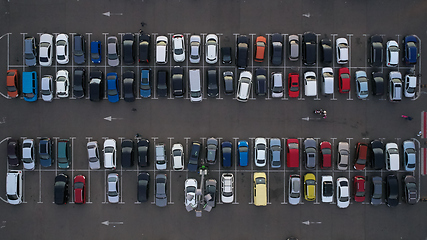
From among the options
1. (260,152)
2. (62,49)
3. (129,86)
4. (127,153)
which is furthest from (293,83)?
(62,49)

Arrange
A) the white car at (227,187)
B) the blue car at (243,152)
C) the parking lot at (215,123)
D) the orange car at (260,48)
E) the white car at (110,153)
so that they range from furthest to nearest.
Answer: the parking lot at (215,123), the white car at (227,187), the white car at (110,153), the blue car at (243,152), the orange car at (260,48)

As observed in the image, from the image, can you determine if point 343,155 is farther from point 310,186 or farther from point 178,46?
point 178,46

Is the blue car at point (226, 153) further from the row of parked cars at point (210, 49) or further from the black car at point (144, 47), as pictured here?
the black car at point (144, 47)

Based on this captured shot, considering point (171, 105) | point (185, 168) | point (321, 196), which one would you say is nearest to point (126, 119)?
point (171, 105)

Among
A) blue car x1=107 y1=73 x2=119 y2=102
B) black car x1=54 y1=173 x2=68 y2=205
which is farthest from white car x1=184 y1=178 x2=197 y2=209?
black car x1=54 y1=173 x2=68 y2=205

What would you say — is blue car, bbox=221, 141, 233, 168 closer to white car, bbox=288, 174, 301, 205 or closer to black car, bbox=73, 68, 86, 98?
white car, bbox=288, 174, 301, 205

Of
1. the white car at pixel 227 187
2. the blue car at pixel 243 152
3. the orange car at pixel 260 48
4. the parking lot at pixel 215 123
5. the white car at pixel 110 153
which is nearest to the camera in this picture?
the orange car at pixel 260 48

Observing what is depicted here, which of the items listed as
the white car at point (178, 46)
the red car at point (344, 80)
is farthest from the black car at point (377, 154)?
the white car at point (178, 46)
